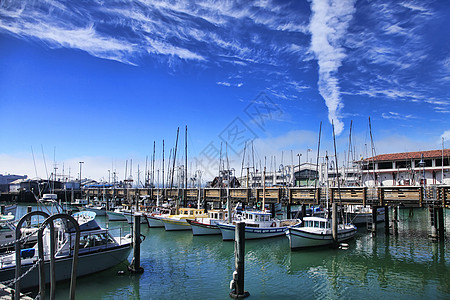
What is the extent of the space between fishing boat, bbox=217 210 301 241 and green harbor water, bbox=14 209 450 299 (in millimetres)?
946

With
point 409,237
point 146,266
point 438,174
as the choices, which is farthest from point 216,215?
point 438,174

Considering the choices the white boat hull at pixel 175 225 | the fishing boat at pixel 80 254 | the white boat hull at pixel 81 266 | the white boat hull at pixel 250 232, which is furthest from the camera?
the white boat hull at pixel 175 225

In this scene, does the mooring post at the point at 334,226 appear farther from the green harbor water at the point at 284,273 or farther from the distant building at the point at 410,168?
the distant building at the point at 410,168

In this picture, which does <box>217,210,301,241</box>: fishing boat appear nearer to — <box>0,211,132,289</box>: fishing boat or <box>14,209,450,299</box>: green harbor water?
<box>14,209,450,299</box>: green harbor water

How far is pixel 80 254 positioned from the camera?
59.2 ft

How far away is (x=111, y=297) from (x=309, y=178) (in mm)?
81681

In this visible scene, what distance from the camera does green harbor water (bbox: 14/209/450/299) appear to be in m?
16.6

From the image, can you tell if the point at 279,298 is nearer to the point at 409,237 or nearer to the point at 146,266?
the point at 146,266

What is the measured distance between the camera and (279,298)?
15.8 metres

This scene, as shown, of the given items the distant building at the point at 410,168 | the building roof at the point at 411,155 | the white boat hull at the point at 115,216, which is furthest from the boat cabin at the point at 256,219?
the building roof at the point at 411,155

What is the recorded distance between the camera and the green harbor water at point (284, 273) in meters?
16.6

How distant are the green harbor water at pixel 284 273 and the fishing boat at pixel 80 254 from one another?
2.59 feet

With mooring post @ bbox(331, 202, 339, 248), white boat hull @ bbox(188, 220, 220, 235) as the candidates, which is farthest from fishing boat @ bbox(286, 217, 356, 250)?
white boat hull @ bbox(188, 220, 220, 235)

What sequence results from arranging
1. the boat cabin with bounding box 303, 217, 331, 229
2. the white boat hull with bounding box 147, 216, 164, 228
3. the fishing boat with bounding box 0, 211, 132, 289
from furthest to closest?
the white boat hull with bounding box 147, 216, 164, 228 → the boat cabin with bounding box 303, 217, 331, 229 → the fishing boat with bounding box 0, 211, 132, 289
